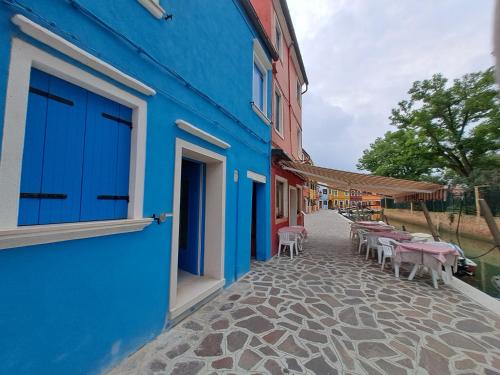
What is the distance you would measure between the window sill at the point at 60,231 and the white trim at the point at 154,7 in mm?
2934

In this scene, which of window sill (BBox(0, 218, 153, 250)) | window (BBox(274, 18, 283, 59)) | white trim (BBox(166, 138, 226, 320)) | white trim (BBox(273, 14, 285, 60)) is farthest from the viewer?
window (BBox(274, 18, 283, 59))

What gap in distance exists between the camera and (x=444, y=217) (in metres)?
20.0

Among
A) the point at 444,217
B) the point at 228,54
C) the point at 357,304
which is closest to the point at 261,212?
the point at 357,304

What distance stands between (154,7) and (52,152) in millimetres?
2506

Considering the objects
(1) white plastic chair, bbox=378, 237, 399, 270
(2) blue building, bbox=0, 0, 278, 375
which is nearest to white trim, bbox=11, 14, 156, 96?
(2) blue building, bbox=0, 0, 278, 375

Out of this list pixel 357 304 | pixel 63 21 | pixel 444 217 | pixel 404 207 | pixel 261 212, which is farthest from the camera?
pixel 404 207

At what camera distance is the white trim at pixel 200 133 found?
12.1ft

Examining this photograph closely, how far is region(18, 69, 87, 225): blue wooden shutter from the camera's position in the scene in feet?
6.60

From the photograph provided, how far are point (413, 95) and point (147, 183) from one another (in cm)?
2548

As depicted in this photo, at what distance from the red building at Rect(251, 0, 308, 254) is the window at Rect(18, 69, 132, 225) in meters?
5.68

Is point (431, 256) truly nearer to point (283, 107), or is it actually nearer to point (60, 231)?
point (60, 231)

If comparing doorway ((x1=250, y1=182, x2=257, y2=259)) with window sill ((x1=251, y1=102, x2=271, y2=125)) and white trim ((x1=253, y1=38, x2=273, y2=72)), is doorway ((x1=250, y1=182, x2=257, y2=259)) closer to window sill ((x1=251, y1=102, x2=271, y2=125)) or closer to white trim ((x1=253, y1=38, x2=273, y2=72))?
window sill ((x1=251, y1=102, x2=271, y2=125))

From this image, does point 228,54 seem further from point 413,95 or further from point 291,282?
point 413,95

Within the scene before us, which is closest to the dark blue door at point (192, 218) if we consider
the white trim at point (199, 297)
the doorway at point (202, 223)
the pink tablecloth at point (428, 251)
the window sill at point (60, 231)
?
the doorway at point (202, 223)
